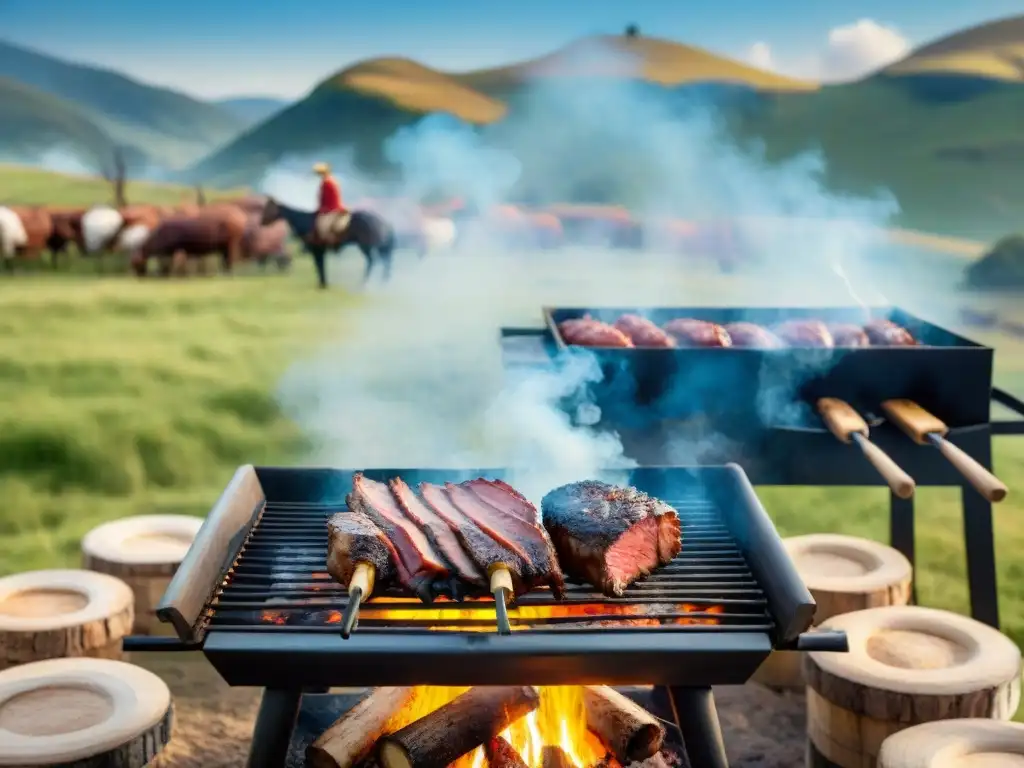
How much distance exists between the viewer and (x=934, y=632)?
12.7ft

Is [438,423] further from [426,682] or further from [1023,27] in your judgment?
[1023,27]

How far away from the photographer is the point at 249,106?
24.2 metres

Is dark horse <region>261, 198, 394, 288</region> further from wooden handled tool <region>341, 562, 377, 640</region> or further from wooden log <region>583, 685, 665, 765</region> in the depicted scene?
wooden handled tool <region>341, 562, 377, 640</region>

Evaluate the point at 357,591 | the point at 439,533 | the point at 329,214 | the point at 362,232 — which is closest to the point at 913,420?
the point at 439,533

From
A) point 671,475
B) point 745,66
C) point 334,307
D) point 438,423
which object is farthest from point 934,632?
point 745,66

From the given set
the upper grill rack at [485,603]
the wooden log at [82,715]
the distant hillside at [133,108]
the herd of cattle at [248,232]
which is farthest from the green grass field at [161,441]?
the distant hillside at [133,108]

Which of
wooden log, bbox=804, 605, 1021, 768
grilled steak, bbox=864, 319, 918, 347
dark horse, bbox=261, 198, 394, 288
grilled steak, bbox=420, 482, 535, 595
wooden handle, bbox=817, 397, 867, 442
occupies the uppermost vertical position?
dark horse, bbox=261, 198, 394, 288

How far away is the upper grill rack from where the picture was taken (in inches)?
97.4

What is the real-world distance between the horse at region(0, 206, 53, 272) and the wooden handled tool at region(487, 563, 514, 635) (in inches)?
644

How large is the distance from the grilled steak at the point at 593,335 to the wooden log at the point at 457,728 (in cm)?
201

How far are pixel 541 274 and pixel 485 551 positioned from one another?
14050mm

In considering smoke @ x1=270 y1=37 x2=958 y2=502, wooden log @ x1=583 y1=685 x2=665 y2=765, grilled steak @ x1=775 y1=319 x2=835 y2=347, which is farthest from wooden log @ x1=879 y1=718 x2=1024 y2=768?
grilled steak @ x1=775 y1=319 x2=835 y2=347

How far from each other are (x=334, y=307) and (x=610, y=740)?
34.2ft

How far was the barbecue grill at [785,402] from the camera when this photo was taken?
4344 millimetres
